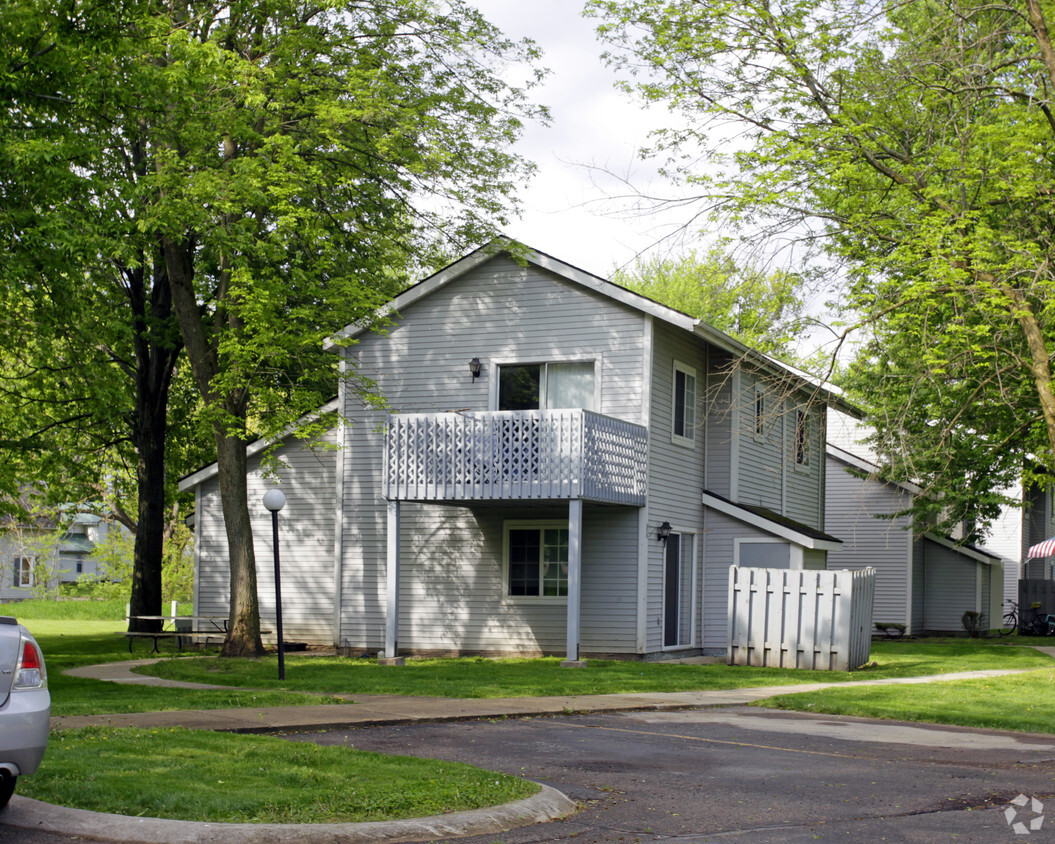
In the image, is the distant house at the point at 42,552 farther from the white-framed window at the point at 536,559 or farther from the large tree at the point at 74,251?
the white-framed window at the point at 536,559

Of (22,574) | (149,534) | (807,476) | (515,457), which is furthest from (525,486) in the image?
(22,574)

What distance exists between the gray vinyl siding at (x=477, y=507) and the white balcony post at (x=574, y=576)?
1.85 m

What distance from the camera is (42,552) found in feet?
186

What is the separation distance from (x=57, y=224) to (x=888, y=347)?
13133 mm

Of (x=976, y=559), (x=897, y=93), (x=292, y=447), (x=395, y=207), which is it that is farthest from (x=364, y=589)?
(x=976, y=559)

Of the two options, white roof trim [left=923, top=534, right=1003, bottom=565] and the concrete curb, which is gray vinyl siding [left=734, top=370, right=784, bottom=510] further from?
the concrete curb

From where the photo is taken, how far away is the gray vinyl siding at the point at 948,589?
36500 millimetres

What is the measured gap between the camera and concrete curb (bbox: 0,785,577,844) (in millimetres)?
6379

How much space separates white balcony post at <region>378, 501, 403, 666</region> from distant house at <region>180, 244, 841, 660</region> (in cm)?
4

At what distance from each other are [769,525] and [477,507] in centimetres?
602

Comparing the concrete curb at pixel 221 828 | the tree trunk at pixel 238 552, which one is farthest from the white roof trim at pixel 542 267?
the concrete curb at pixel 221 828

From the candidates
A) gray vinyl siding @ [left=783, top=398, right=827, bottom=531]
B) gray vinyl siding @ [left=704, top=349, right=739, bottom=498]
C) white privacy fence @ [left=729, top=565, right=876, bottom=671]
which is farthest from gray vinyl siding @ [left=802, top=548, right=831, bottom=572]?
white privacy fence @ [left=729, top=565, right=876, bottom=671]

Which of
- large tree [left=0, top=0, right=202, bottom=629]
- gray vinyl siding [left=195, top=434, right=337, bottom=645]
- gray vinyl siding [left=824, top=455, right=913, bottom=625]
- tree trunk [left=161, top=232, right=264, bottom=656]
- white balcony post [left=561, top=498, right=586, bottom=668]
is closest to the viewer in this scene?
large tree [left=0, top=0, right=202, bottom=629]

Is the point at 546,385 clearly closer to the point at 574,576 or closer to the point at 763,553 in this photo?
the point at 574,576
